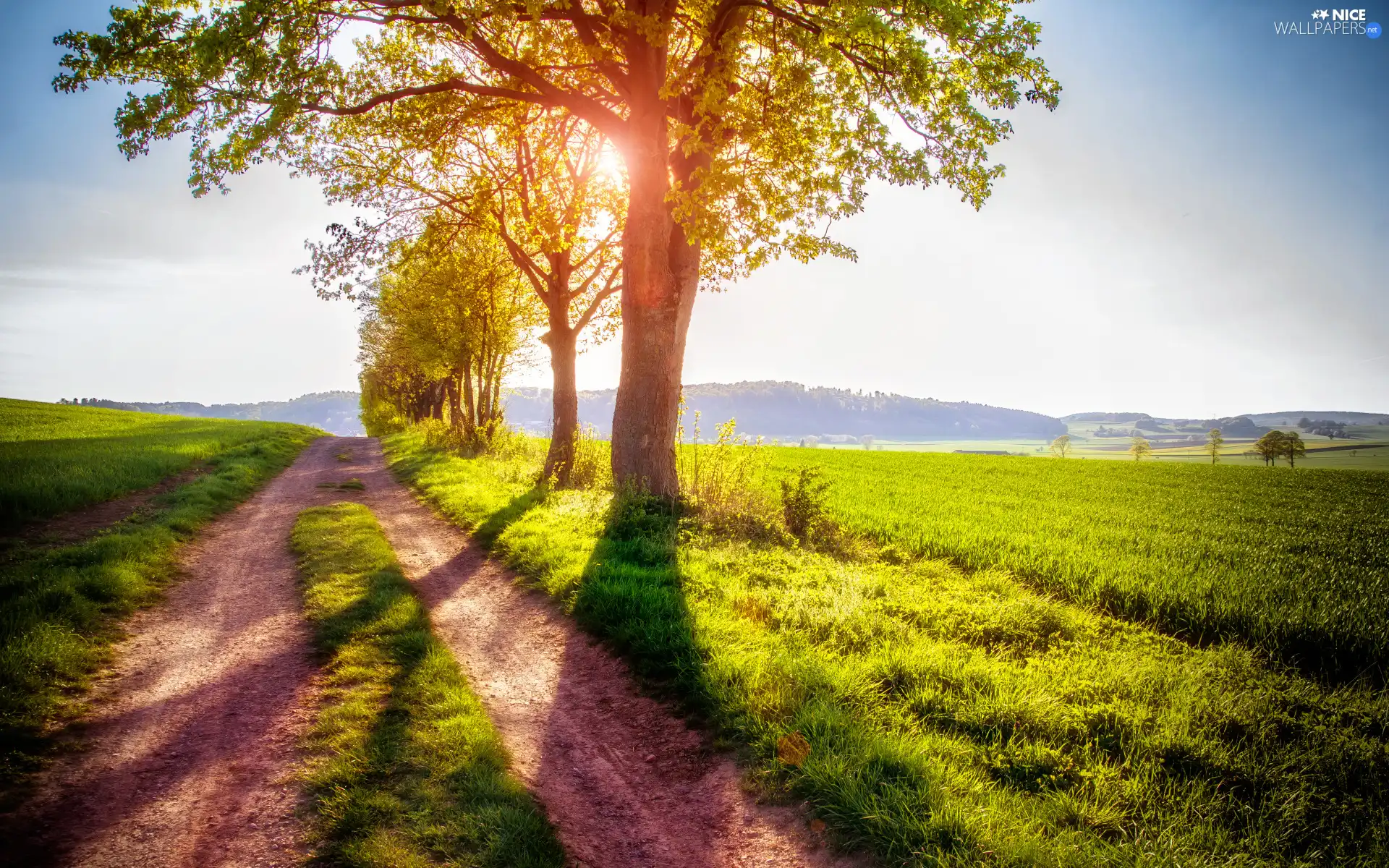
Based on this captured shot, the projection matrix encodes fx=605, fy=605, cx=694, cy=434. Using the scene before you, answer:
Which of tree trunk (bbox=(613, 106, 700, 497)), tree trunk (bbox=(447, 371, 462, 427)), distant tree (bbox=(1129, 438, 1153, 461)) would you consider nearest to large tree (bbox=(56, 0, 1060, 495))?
tree trunk (bbox=(613, 106, 700, 497))

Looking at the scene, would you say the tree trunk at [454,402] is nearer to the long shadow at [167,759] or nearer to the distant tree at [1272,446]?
the long shadow at [167,759]

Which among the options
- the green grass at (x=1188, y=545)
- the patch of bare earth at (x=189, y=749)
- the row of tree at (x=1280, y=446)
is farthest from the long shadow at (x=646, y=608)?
the row of tree at (x=1280, y=446)

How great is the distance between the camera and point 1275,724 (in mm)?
4930

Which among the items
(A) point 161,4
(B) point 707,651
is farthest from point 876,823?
(A) point 161,4

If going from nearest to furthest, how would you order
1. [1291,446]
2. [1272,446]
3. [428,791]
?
[428,791], [1291,446], [1272,446]

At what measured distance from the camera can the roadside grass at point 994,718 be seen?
141 inches

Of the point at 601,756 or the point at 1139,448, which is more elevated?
the point at 601,756

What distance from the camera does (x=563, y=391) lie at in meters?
18.6

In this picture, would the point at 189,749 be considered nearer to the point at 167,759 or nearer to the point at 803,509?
the point at 167,759

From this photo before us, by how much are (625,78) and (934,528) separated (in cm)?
1123

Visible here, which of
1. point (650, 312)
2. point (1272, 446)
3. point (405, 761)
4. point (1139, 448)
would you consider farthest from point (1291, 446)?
Answer: point (405, 761)

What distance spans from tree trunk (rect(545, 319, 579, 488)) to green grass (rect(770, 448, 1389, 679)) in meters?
7.81

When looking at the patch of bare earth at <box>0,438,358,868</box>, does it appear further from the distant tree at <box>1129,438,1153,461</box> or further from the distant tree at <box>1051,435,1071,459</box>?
the distant tree at <box>1129,438,1153,461</box>

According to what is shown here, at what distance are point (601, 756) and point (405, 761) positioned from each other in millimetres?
1399
